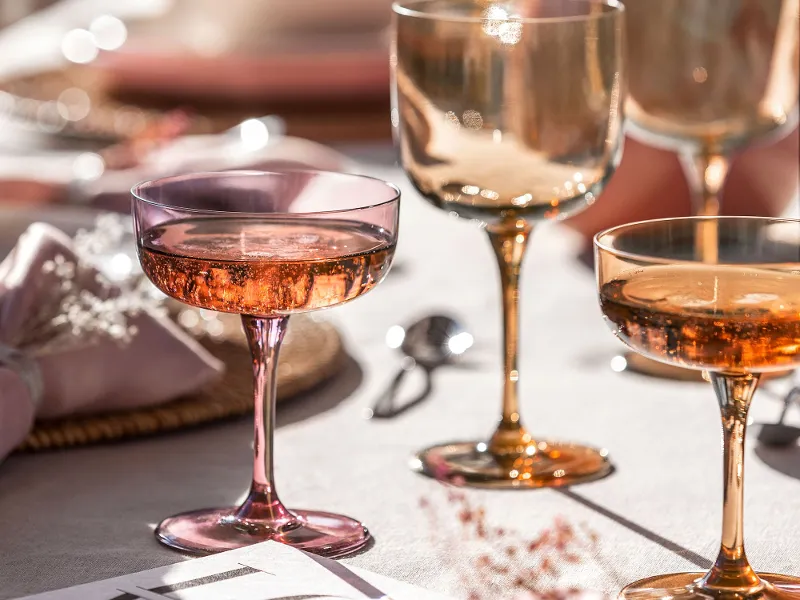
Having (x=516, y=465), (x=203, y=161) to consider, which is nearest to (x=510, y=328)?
(x=516, y=465)

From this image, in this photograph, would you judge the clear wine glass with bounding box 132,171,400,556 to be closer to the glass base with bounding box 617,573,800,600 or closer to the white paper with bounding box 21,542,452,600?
the white paper with bounding box 21,542,452,600

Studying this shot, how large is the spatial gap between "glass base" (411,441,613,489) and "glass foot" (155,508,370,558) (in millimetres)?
113

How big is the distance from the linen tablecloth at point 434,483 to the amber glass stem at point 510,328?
5 centimetres

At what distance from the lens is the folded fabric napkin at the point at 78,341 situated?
973 millimetres

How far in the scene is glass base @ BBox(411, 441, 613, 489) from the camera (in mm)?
934

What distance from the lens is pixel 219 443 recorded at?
3.28 feet

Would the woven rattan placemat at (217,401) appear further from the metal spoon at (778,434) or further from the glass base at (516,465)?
the metal spoon at (778,434)

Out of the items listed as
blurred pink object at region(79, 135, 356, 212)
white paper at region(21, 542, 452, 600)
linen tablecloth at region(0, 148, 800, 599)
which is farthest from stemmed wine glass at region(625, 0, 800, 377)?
white paper at region(21, 542, 452, 600)

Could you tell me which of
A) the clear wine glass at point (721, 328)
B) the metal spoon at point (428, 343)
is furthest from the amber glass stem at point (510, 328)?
the clear wine glass at point (721, 328)

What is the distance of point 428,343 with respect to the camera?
3.91ft

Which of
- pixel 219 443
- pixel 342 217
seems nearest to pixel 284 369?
pixel 219 443

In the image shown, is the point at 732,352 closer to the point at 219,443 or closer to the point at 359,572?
the point at 359,572

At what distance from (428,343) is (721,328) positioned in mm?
521

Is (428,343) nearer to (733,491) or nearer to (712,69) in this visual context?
(712,69)
